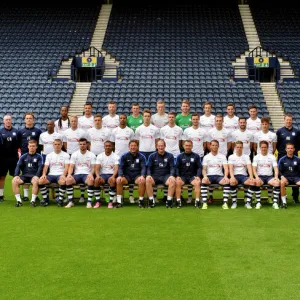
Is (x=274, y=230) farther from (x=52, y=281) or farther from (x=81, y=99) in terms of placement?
(x=81, y=99)

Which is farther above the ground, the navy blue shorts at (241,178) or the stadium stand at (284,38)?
the stadium stand at (284,38)

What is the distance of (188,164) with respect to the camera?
1127 centimetres

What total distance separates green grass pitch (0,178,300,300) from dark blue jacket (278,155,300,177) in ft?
4.28

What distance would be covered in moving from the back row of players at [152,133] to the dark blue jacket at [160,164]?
0.40m

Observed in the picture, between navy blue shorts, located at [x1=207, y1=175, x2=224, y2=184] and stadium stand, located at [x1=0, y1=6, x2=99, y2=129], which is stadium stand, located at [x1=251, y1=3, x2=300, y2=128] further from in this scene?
navy blue shorts, located at [x1=207, y1=175, x2=224, y2=184]

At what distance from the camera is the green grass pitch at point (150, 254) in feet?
17.7

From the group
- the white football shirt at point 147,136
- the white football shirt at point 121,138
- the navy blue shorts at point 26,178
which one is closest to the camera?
the navy blue shorts at point 26,178

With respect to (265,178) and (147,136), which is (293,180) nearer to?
(265,178)

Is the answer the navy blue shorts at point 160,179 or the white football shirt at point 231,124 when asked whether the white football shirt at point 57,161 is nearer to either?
the navy blue shorts at point 160,179

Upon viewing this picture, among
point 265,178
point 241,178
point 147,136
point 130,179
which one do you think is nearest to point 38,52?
point 147,136

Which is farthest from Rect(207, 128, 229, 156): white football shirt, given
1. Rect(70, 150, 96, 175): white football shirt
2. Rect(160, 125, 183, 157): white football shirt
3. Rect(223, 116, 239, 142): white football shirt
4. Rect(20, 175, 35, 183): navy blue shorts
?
Rect(20, 175, 35, 183): navy blue shorts

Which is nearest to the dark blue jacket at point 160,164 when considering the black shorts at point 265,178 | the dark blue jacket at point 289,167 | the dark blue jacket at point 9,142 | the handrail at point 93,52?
the black shorts at point 265,178

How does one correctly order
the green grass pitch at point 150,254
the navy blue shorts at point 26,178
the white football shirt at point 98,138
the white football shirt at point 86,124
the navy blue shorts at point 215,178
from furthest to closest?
the white football shirt at point 86,124 < the white football shirt at point 98,138 < the navy blue shorts at point 26,178 < the navy blue shorts at point 215,178 < the green grass pitch at point 150,254

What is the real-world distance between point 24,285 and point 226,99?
1786 centimetres
